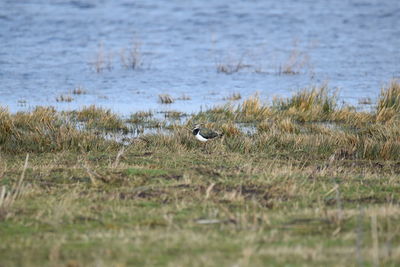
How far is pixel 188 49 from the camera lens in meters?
33.2

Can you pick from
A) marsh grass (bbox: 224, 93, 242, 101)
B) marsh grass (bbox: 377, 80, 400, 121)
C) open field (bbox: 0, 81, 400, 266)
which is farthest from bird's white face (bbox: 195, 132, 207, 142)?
marsh grass (bbox: 224, 93, 242, 101)

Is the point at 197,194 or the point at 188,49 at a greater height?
the point at 197,194

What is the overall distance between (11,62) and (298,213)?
71.1 ft

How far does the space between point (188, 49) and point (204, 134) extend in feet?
64.6

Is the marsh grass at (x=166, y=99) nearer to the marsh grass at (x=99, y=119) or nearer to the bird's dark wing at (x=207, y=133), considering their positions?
the marsh grass at (x=99, y=119)

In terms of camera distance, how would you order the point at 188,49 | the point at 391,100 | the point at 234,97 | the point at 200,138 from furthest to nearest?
1. the point at 188,49
2. the point at 234,97
3. the point at 391,100
4. the point at 200,138

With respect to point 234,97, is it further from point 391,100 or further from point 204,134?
point 204,134

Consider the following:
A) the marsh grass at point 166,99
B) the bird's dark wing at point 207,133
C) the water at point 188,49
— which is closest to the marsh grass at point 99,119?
the water at point 188,49

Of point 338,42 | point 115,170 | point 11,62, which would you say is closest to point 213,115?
point 115,170

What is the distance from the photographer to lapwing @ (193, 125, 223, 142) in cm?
1373

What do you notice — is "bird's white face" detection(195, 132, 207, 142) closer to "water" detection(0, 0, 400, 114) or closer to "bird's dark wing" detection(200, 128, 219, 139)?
"bird's dark wing" detection(200, 128, 219, 139)

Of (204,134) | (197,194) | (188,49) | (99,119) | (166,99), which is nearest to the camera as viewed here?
(197,194)

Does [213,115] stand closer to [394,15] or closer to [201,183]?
[201,183]

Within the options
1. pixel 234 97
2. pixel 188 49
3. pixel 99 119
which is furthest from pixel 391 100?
pixel 188 49
